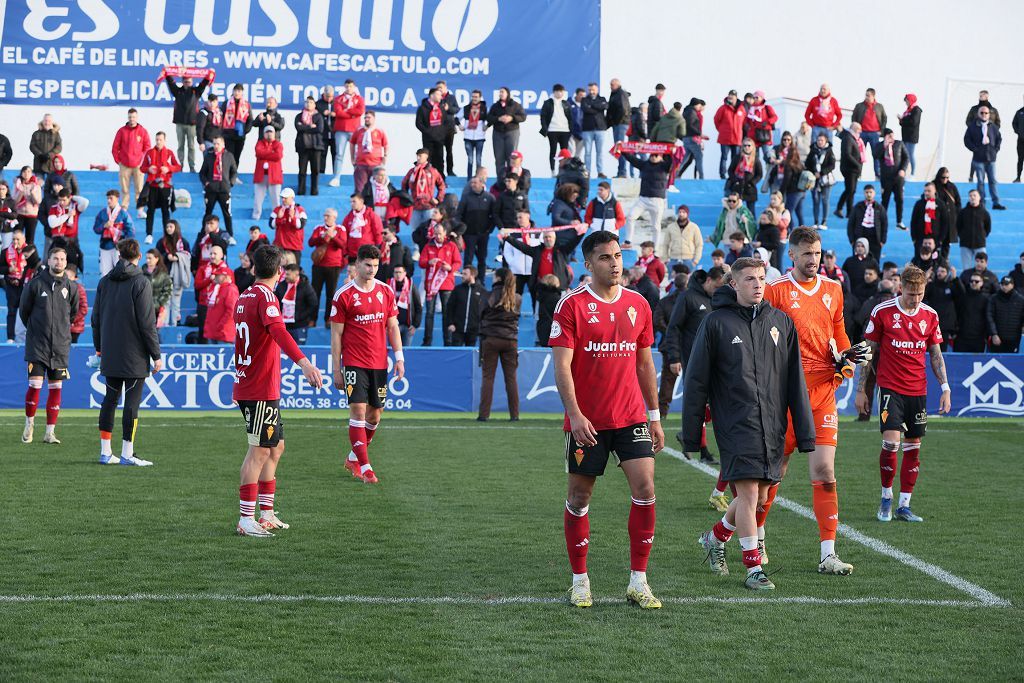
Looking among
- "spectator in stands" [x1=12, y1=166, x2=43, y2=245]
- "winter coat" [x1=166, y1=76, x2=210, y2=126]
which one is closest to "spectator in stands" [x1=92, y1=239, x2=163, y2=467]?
"spectator in stands" [x1=12, y1=166, x2=43, y2=245]

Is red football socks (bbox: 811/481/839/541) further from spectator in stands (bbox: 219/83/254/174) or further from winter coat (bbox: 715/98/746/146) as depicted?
winter coat (bbox: 715/98/746/146)

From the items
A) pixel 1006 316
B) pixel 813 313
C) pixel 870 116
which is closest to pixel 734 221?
pixel 1006 316

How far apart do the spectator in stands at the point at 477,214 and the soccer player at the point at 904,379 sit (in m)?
13.7

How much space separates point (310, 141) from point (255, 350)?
18.5 metres

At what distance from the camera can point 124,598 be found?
7113 millimetres

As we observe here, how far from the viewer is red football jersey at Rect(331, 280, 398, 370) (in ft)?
39.3

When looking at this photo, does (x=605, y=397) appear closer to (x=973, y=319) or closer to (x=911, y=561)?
(x=911, y=561)

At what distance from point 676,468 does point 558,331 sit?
22.2ft

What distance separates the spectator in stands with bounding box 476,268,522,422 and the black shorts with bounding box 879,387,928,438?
28.3ft

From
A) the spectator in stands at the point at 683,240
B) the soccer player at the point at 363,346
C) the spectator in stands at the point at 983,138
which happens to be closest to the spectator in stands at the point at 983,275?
the spectator in stands at the point at 683,240

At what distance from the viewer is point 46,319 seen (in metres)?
14.3

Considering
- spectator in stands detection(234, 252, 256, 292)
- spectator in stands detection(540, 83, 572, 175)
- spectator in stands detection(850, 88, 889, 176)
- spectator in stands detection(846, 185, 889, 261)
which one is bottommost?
spectator in stands detection(234, 252, 256, 292)

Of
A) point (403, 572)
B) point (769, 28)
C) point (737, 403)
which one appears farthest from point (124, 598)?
point (769, 28)

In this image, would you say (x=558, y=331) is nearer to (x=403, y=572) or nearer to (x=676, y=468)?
(x=403, y=572)
